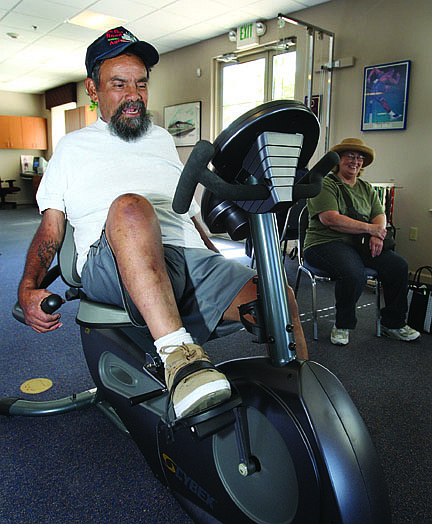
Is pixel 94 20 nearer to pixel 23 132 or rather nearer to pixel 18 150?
pixel 23 132

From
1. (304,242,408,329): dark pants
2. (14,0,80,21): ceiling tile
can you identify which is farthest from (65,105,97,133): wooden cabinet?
(304,242,408,329): dark pants

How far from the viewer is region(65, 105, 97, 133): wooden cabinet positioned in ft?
27.8

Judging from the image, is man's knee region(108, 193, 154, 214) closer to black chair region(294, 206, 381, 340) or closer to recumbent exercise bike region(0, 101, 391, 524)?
recumbent exercise bike region(0, 101, 391, 524)

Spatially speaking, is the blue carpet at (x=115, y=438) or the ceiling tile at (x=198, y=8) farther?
the ceiling tile at (x=198, y=8)

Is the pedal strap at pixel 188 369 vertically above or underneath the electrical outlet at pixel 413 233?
above

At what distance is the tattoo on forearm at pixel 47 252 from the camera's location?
1.33 m

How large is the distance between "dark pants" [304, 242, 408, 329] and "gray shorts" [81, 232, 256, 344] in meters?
1.29

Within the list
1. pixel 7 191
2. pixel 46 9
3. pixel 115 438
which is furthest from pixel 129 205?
pixel 7 191

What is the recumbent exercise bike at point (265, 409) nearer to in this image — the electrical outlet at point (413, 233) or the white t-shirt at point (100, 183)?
the white t-shirt at point (100, 183)

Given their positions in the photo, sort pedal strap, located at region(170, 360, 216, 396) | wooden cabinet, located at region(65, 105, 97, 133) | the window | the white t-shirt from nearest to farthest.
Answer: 1. pedal strap, located at region(170, 360, 216, 396)
2. the white t-shirt
3. the window
4. wooden cabinet, located at region(65, 105, 97, 133)

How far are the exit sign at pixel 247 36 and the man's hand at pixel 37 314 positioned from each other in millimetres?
4719

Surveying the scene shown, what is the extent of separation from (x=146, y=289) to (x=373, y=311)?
2.40 meters

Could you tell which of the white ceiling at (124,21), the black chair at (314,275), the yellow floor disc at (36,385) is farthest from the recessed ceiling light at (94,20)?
the yellow floor disc at (36,385)

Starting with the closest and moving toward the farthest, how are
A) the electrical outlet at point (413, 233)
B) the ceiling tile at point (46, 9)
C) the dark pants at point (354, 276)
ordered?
the dark pants at point (354, 276) → the electrical outlet at point (413, 233) → the ceiling tile at point (46, 9)
